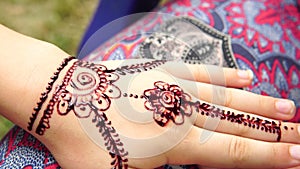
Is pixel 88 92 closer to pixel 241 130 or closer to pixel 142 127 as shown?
pixel 142 127

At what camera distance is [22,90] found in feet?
2.52

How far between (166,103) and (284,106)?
0.78 ft

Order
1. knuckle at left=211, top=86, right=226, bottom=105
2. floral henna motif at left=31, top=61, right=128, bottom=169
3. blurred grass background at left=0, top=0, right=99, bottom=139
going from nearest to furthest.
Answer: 1. floral henna motif at left=31, top=61, right=128, bottom=169
2. knuckle at left=211, top=86, right=226, bottom=105
3. blurred grass background at left=0, top=0, right=99, bottom=139

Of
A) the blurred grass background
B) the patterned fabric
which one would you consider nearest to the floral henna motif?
the patterned fabric

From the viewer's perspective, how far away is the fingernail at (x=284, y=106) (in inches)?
35.1

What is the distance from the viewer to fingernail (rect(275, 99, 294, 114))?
0.89 meters

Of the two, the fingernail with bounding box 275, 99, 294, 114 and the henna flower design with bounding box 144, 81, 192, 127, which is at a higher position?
the fingernail with bounding box 275, 99, 294, 114

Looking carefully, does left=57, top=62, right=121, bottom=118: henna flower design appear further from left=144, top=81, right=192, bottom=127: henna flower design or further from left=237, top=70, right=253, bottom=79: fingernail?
left=237, top=70, right=253, bottom=79: fingernail

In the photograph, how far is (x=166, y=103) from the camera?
2.61 feet

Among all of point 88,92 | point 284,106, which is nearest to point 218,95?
point 284,106

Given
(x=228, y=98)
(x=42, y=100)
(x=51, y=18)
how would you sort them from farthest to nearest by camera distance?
(x=51, y=18)
(x=228, y=98)
(x=42, y=100)

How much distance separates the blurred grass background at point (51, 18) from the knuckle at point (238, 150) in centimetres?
116

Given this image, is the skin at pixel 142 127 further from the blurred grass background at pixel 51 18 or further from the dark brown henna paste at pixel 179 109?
the blurred grass background at pixel 51 18

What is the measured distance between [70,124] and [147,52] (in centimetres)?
24
